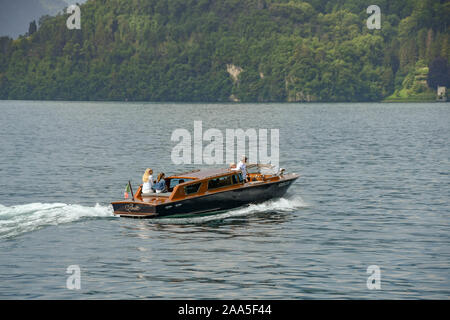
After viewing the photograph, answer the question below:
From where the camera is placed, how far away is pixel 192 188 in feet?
130

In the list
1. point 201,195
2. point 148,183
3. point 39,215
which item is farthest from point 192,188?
point 39,215

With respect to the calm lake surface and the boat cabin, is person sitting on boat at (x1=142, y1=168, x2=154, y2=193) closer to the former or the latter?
the boat cabin

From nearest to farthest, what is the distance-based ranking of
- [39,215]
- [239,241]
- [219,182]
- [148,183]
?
[239,241] < [39,215] < [148,183] < [219,182]

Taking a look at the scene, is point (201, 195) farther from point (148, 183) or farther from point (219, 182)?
point (148, 183)

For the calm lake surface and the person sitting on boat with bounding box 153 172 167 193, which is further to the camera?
the person sitting on boat with bounding box 153 172 167 193

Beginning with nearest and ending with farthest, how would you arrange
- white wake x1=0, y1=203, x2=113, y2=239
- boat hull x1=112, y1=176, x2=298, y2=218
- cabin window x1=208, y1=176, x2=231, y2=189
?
white wake x1=0, y1=203, x2=113, y2=239, boat hull x1=112, y1=176, x2=298, y2=218, cabin window x1=208, y1=176, x2=231, y2=189

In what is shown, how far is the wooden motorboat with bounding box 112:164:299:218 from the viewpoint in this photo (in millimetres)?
38156

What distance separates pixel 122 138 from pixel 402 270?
266ft

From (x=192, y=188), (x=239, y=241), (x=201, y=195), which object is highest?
(x=192, y=188)

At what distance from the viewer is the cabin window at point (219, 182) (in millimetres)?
40531

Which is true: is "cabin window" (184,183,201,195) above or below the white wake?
above

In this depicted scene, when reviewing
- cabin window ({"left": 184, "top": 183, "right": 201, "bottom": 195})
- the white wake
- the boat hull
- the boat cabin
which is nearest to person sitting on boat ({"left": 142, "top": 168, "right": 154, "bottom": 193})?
the boat cabin

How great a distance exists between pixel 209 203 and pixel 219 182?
1.41 metres
